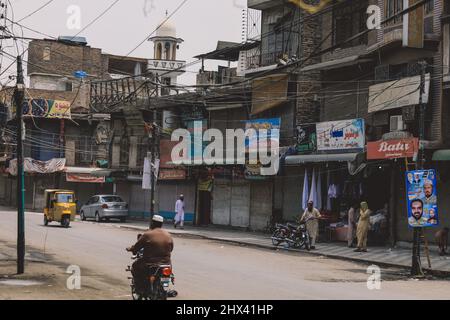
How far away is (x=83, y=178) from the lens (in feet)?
179

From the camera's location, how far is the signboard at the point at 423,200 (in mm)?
18531

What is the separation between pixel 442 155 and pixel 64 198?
1930 centimetres

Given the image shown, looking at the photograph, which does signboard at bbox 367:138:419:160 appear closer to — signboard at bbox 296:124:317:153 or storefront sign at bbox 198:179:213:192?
signboard at bbox 296:124:317:153

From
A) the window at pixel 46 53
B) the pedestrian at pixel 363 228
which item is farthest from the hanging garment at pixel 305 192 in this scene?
the window at pixel 46 53

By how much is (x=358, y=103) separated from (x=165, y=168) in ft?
54.3

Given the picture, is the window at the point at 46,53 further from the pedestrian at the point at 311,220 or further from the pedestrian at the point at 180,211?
the pedestrian at the point at 311,220

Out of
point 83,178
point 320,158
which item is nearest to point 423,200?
point 320,158

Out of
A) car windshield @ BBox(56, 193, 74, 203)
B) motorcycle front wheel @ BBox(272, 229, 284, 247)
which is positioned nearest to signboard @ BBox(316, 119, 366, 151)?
motorcycle front wheel @ BBox(272, 229, 284, 247)

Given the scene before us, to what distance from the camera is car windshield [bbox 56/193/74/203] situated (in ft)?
110

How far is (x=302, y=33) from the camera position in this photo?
3241cm

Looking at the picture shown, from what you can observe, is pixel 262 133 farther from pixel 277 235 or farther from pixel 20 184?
pixel 20 184

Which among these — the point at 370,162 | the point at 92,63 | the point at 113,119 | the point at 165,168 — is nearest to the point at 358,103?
the point at 370,162

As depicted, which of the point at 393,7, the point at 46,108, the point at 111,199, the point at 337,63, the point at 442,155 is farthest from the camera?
the point at 46,108

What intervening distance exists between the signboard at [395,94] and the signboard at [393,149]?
1.79 meters
